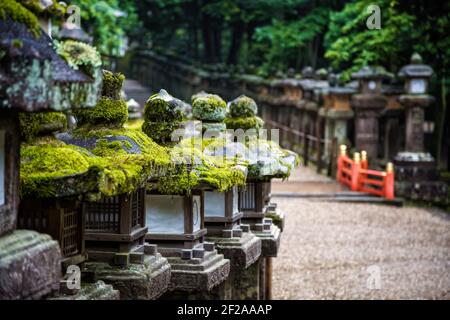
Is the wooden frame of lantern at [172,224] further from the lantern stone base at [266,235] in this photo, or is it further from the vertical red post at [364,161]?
the vertical red post at [364,161]

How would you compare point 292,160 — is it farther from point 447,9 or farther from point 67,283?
point 447,9

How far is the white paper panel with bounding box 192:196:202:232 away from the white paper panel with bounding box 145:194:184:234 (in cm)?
19

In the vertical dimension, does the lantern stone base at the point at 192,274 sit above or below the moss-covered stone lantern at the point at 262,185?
below

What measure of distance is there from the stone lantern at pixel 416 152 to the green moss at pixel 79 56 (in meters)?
21.9

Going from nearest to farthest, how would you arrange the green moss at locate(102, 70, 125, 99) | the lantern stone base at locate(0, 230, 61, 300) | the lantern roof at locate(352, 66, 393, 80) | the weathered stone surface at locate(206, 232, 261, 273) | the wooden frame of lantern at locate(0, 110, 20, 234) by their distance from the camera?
1. the lantern stone base at locate(0, 230, 61, 300)
2. the wooden frame of lantern at locate(0, 110, 20, 234)
3. the green moss at locate(102, 70, 125, 99)
4. the weathered stone surface at locate(206, 232, 261, 273)
5. the lantern roof at locate(352, 66, 393, 80)

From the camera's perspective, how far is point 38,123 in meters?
7.53

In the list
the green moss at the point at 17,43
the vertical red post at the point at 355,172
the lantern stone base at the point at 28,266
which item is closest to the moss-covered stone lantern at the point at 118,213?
the lantern stone base at the point at 28,266

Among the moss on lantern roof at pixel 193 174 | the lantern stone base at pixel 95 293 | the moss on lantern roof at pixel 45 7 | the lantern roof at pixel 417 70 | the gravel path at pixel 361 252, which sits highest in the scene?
the lantern roof at pixel 417 70

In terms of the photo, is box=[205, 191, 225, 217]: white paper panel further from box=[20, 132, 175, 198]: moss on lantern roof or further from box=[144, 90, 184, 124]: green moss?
box=[20, 132, 175, 198]: moss on lantern roof

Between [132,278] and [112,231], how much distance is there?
1.87 feet

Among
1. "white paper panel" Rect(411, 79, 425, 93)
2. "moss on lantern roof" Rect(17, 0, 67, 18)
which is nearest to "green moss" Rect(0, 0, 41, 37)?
"moss on lantern roof" Rect(17, 0, 67, 18)

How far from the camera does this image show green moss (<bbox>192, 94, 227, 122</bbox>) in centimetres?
1178

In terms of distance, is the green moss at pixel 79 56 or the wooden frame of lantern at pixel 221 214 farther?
the wooden frame of lantern at pixel 221 214

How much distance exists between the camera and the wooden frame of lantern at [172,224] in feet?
33.6
